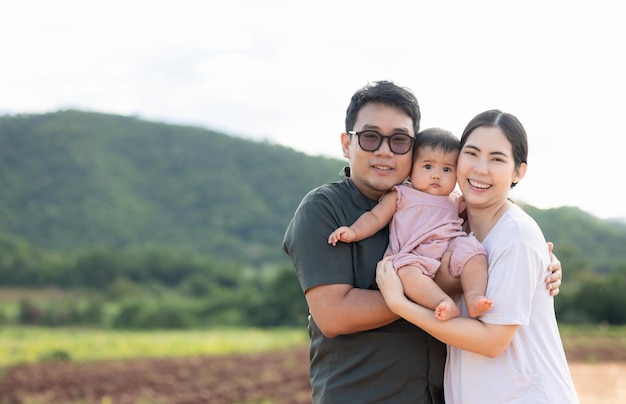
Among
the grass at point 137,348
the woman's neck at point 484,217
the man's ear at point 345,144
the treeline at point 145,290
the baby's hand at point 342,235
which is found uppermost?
the man's ear at point 345,144

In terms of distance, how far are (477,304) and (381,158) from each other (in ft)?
2.92

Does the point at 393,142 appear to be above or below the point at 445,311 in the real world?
above

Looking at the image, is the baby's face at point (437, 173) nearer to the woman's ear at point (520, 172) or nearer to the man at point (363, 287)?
the man at point (363, 287)

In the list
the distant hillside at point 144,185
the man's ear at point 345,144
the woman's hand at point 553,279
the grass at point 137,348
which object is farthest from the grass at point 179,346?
the distant hillside at point 144,185

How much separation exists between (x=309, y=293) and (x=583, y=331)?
894 inches

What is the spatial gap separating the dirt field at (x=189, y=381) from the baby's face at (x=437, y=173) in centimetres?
1012

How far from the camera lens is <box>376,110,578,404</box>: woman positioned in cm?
272

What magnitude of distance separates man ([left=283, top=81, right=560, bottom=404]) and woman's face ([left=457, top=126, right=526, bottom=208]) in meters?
0.34

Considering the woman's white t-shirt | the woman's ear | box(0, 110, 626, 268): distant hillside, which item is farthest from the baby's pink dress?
box(0, 110, 626, 268): distant hillside

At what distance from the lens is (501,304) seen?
2.70 metres

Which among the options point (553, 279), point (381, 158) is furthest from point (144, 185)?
point (553, 279)

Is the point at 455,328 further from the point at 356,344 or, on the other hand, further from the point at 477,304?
the point at 356,344

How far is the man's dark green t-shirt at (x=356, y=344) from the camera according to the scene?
3.00 metres

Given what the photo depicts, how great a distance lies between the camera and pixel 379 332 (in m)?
3.04
